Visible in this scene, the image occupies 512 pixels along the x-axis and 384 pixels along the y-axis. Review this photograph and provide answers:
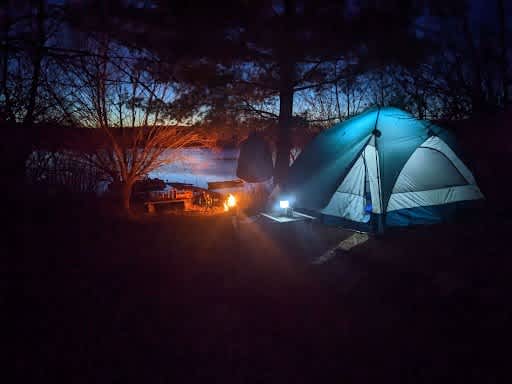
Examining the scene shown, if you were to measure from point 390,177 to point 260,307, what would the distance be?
3206 millimetres

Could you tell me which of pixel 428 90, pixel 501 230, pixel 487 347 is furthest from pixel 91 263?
pixel 428 90

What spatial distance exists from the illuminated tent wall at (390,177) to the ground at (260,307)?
0.41m

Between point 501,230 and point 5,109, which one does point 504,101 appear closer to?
point 501,230

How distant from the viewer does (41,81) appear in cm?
298

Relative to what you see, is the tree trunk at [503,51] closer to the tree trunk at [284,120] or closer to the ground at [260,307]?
the ground at [260,307]

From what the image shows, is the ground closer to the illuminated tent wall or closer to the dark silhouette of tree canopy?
the illuminated tent wall

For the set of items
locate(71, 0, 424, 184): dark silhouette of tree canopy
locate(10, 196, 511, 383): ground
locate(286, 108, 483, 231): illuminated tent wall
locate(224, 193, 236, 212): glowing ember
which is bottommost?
locate(10, 196, 511, 383): ground

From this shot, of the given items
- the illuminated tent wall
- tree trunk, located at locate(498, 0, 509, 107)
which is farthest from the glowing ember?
tree trunk, located at locate(498, 0, 509, 107)

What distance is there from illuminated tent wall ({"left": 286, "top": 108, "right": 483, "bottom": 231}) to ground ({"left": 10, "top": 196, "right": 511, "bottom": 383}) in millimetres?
408

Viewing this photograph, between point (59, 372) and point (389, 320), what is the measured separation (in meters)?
2.78

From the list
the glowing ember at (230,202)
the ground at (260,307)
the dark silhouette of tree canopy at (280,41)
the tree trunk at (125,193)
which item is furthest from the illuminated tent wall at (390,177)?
the tree trunk at (125,193)

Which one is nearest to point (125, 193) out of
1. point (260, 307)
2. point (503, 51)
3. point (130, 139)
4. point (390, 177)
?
point (130, 139)

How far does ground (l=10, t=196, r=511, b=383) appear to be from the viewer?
2.44 metres

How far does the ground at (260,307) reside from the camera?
96.0 inches
